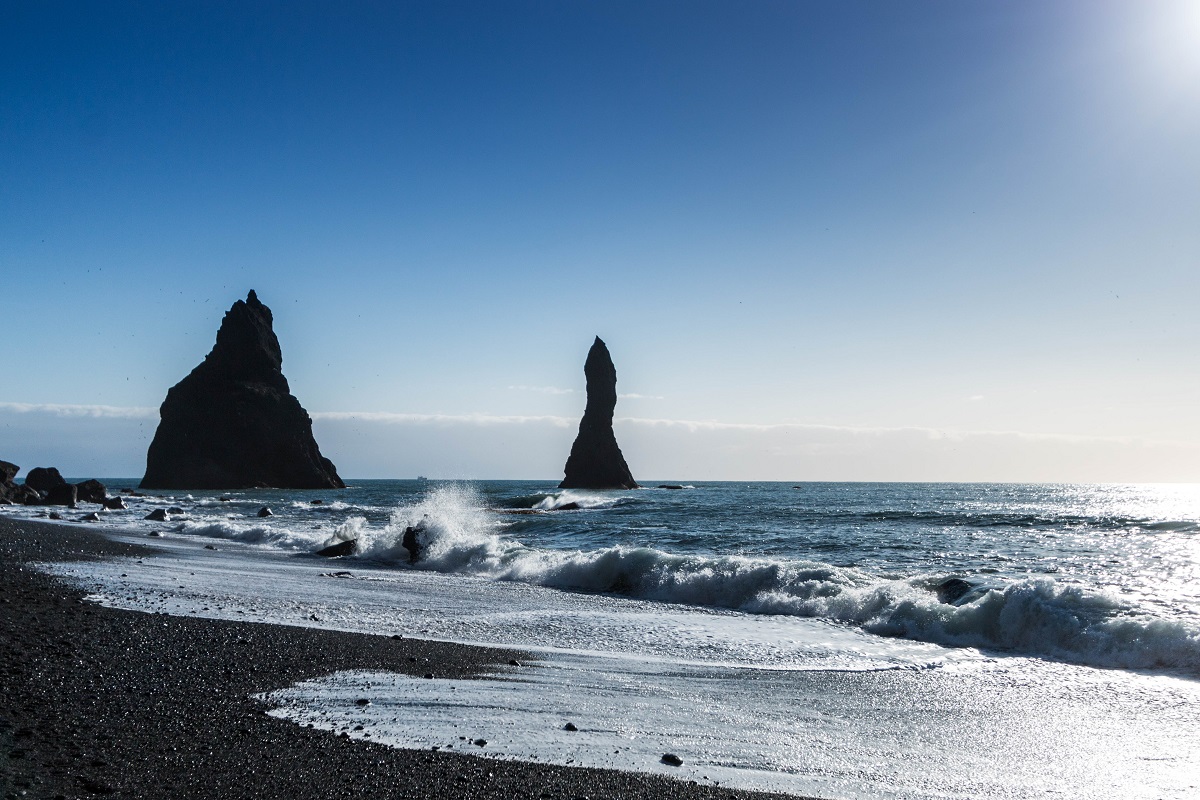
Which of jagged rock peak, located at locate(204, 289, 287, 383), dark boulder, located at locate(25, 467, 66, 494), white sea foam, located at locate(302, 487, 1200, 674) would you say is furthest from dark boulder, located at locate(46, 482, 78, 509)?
jagged rock peak, located at locate(204, 289, 287, 383)

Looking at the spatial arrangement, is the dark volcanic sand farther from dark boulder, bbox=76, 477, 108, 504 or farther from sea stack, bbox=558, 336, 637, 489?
sea stack, bbox=558, 336, 637, 489

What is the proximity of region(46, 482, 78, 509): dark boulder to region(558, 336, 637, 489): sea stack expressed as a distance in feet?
180

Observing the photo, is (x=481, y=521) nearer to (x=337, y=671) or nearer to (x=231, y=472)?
(x=337, y=671)

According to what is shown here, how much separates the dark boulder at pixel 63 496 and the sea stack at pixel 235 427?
53.2m

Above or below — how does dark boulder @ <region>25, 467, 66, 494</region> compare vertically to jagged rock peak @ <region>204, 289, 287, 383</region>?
below

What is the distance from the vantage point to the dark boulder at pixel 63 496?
132ft

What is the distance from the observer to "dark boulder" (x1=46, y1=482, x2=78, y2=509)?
132ft

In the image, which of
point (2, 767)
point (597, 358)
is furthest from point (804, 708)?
point (597, 358)

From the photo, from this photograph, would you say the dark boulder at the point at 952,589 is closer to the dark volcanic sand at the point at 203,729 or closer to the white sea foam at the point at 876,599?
the white sea foam at the point at 876,599

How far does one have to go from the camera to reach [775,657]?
9.01 meters

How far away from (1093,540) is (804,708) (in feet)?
79.8

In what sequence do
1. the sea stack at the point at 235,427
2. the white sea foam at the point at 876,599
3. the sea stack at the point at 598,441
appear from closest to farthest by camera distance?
the white sea foam at the point at 876,599, the sea stack at the point at 598,441, the sea stack at the point at 235,427

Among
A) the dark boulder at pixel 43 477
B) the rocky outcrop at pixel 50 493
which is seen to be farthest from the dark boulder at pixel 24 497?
the dark boulder at pixel 43 477

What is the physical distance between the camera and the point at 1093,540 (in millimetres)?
25688
